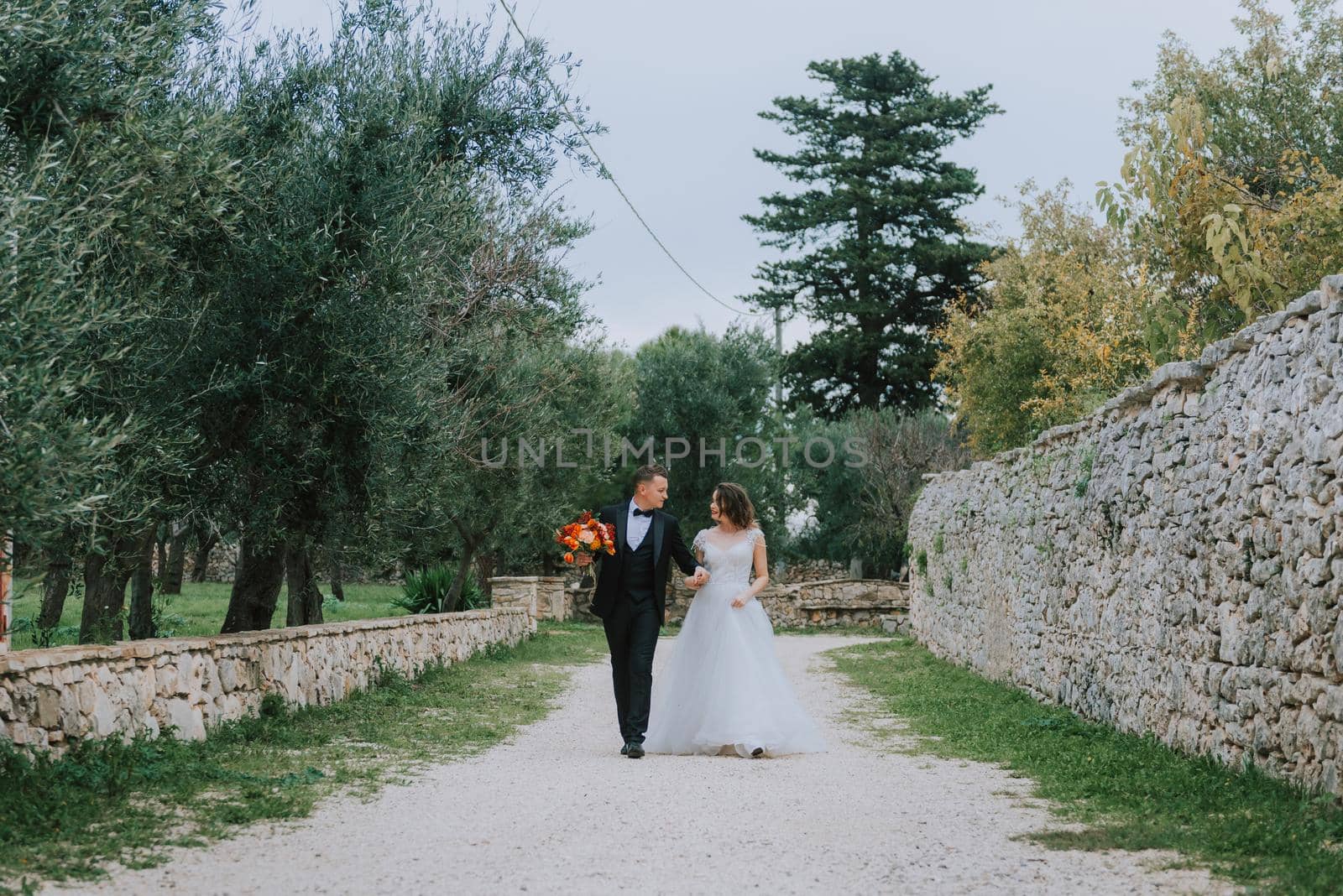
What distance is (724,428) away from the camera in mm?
27984

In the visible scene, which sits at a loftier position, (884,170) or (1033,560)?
(884,170)

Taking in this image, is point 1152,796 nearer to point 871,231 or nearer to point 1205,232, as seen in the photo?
point 1205,232

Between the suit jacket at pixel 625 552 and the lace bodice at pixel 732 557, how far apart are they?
312mm

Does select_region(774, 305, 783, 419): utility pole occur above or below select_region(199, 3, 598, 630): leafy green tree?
above

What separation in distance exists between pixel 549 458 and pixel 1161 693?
14778mm

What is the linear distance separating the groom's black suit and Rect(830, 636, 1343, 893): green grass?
2169mm

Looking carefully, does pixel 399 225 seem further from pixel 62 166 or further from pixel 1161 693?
pixel 1161 693

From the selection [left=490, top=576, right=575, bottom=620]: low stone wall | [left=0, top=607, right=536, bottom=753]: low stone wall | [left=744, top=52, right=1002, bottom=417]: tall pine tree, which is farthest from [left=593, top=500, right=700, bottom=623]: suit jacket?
[left=744, top=52, right=1002, bottom=417]: tall pine tree

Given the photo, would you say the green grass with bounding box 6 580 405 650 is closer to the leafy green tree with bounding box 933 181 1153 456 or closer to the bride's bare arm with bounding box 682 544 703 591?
the bride's bare arm with bounding box 682 544 703 591

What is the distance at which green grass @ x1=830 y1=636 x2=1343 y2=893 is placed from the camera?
4.88m

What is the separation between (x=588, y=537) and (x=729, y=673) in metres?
1.37

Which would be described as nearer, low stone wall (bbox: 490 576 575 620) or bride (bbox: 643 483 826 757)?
bride (bbox: 643 483 826 757)

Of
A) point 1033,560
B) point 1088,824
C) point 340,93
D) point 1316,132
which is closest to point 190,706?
point 340,93

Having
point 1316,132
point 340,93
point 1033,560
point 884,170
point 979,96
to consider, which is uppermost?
point 979,96
